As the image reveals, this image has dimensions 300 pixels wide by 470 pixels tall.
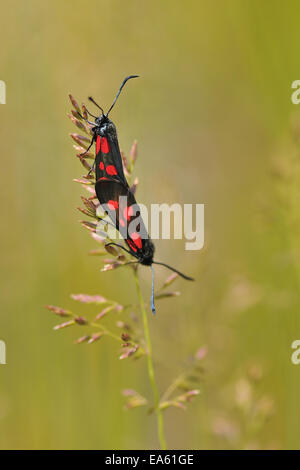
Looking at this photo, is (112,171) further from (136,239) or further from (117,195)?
(136,239)

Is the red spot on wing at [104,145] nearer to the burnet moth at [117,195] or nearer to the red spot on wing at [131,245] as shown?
the burnet moth at [117,195]

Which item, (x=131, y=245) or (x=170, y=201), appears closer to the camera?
(x=131, y=245)

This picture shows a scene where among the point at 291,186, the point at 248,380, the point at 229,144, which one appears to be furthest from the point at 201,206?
the point at 248,380

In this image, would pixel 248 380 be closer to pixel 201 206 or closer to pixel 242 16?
pixel 201 206

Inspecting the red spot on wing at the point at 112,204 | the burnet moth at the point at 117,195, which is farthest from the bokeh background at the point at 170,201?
the red spot on wing at the point at 112,204

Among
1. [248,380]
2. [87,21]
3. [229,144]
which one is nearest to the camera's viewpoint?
[248,380]

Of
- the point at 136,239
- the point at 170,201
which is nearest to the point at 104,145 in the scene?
the point at 136,239
